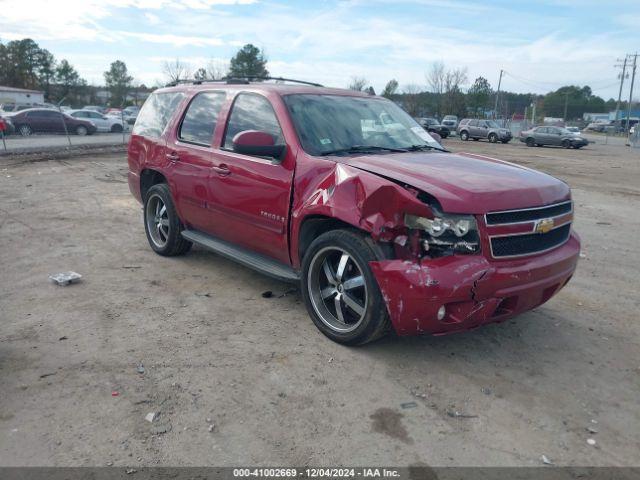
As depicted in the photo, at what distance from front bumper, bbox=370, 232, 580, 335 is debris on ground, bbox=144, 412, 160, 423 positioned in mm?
1529

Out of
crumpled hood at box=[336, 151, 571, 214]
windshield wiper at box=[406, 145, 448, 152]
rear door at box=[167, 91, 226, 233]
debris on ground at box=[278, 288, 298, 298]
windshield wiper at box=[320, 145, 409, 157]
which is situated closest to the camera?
crumpled hood at box=[336, 151, 571, 214]

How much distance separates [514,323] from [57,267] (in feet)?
15.0

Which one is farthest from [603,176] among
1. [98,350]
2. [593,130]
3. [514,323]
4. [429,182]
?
[593,130]

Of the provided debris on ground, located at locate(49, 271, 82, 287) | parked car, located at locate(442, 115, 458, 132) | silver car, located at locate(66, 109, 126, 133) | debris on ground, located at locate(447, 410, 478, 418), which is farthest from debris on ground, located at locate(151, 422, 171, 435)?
parked car, located at locate(442, 115, 458, 132)

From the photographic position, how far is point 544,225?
363 centimetres

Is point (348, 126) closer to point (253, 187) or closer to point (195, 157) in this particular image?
point (253, 187)

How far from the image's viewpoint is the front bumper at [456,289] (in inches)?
128

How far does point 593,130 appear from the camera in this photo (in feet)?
248

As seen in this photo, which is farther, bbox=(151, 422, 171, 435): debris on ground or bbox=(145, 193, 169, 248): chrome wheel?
bbox=(145, 193, 169, 248): chrome wheel

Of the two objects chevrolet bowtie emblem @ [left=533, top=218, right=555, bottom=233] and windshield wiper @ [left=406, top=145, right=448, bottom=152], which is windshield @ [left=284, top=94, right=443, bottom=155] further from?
chevrolet bowtie emblem @ [left=533, top=218, right=555, bottom=233]

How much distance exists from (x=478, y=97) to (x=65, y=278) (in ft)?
211

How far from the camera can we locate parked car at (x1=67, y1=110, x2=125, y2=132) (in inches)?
1170

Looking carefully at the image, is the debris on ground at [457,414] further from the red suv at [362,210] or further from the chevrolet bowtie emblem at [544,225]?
the chevrolet bowtie emblem at [544,225]

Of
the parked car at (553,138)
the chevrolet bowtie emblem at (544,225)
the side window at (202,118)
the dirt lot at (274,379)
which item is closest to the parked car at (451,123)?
the parked car at (553,138)
